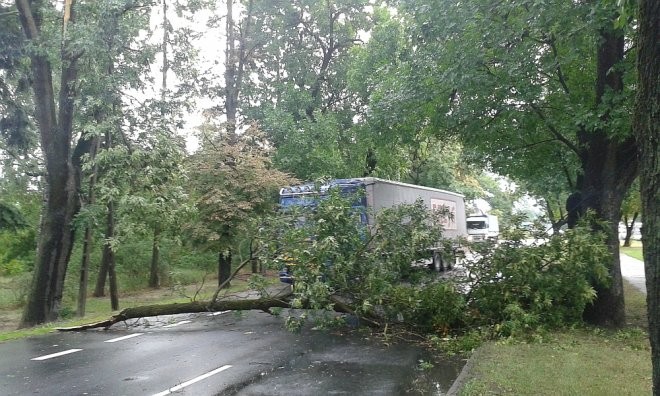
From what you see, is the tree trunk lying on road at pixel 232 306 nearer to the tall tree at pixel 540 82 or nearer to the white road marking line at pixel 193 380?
the white road marking line at pixel 193 380

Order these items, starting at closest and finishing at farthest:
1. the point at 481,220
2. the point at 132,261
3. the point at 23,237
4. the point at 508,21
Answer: the point at 508,21 → the point at 23,237 → the point at 132,261 → the point at 481,220

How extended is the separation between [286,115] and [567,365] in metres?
19.0

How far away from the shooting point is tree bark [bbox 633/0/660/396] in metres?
3.37

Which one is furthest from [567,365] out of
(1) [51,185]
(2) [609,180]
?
Result: (1) [51,185]

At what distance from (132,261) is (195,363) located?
58.0ft

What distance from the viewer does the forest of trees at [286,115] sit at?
10.4 metres

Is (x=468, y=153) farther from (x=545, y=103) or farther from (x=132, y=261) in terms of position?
(x=132, y=261)

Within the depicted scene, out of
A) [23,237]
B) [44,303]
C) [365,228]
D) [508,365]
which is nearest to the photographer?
[508,365]

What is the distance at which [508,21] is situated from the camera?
10.4 m

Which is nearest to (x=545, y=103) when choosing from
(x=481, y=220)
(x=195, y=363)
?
(x=195, y=363)

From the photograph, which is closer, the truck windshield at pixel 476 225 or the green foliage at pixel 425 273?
the green foliage at pixel 425 273

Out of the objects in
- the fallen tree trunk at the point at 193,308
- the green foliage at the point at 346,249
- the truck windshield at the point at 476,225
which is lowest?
the fallen tree trunk at the point at 193,308

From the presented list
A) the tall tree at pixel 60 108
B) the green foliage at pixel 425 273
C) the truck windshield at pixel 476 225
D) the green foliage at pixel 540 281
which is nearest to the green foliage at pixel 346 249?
the green foliage at pixel 425 273

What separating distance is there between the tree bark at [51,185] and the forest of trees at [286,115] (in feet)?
0.15
